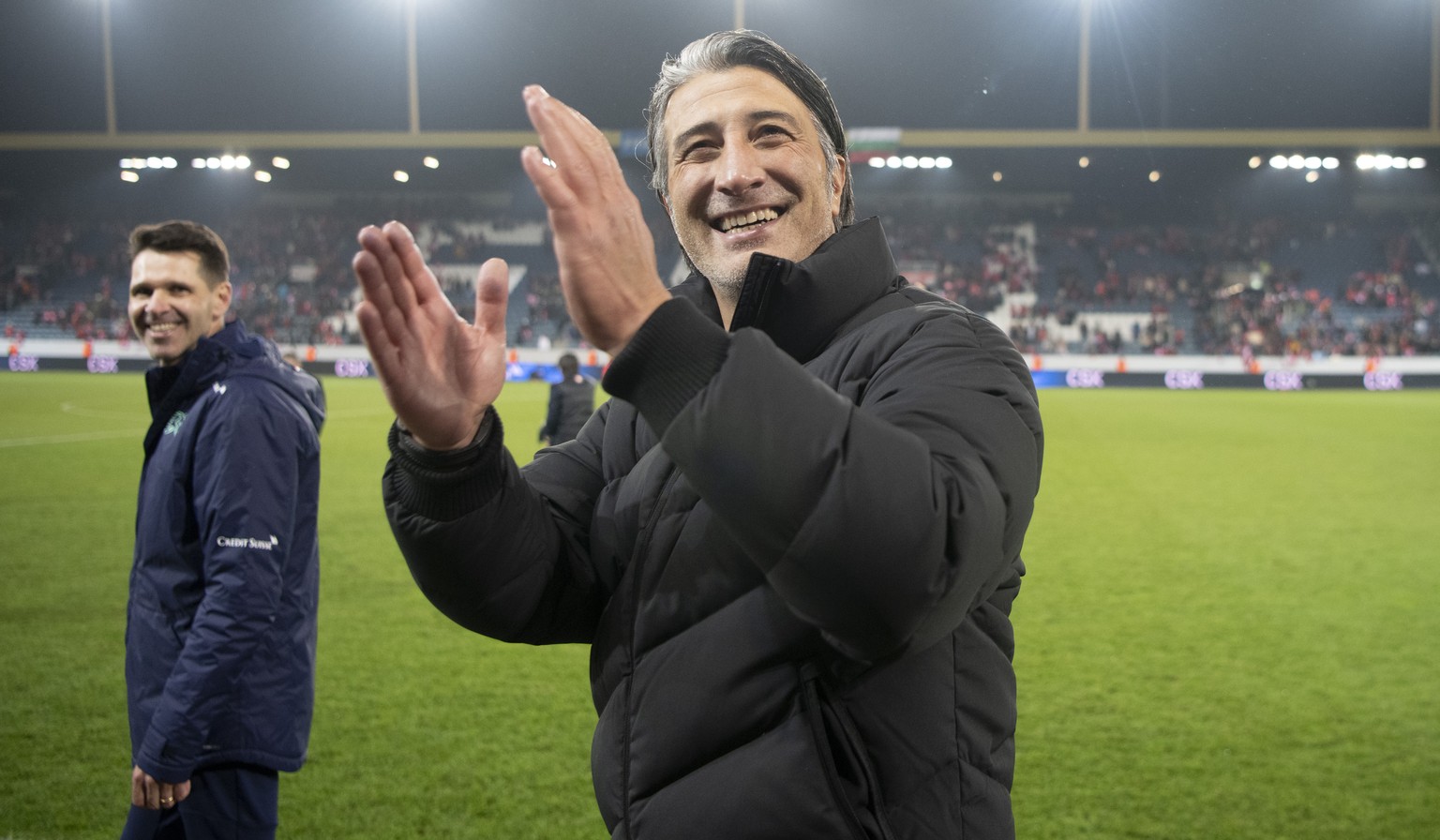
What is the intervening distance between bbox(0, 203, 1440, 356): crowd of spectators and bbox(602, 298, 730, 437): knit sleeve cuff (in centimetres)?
3416

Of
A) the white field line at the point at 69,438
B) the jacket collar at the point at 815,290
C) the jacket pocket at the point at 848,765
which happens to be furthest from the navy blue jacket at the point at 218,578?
the white field line at the point at 69,438

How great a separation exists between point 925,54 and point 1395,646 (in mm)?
26853

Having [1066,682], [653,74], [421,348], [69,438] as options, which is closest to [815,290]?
[421,348]

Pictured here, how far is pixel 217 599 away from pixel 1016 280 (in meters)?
40.2

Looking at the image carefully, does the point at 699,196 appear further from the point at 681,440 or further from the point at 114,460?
the point at 114,460

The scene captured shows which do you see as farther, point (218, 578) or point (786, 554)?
point (218, 578)

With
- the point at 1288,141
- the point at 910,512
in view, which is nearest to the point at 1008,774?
the point at 910,512

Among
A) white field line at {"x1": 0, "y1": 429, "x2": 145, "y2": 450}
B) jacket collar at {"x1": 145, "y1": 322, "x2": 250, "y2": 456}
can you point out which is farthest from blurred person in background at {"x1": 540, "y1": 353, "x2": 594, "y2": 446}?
white field line at {"x1": 0, "y1": 429, "x2": 145, "y2": 450}

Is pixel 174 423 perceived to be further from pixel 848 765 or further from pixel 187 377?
pixel 848 765

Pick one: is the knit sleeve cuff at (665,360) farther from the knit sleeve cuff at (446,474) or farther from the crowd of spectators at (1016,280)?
the crowd of spectators at (1016,280)

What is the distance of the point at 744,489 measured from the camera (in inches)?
40.5

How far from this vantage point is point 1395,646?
671 cm

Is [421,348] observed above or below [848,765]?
above

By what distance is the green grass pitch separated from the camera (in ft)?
14.5
